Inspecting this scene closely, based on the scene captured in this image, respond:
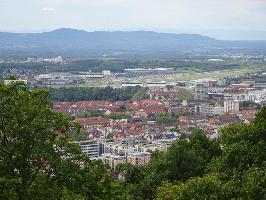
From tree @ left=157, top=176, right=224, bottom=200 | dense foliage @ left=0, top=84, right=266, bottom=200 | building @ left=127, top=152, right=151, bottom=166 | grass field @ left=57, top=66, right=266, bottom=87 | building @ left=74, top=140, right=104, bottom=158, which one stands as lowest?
grass field @ left=57, top=66, right=266, bottom=87

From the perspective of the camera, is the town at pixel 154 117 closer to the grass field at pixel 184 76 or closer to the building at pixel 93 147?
the building at pixel 93 147

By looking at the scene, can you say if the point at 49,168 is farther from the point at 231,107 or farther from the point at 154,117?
the point at 231,107

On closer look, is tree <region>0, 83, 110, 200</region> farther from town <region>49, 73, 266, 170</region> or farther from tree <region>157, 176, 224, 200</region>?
town <region>49, 73, 266, 170</region>

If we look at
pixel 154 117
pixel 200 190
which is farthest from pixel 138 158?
pixel 200 190

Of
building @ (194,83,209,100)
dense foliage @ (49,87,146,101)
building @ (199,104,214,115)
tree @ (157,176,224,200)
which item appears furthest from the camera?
building @ (194,83,209,100)

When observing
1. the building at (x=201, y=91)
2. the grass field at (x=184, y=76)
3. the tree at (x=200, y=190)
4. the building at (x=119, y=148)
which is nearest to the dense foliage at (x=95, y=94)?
the building at (x=201, y=91)

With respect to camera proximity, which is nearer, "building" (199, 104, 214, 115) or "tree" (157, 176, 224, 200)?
"tree" (157, 176, 224, 200)

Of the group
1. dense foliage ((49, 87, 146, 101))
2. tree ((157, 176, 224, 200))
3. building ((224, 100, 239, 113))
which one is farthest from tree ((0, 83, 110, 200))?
dense foliage ((49, 87, 146, 101))
